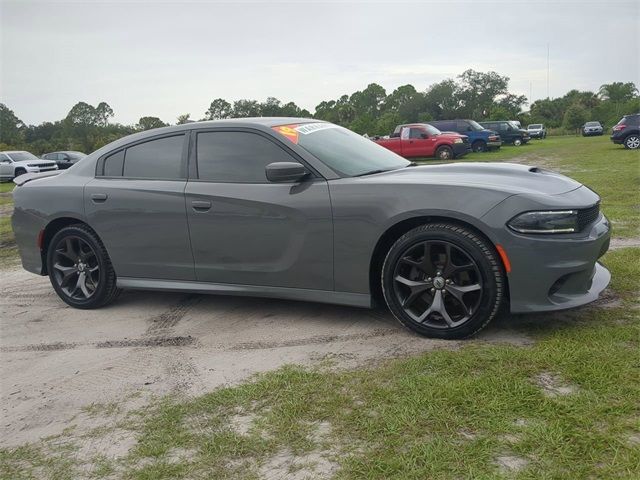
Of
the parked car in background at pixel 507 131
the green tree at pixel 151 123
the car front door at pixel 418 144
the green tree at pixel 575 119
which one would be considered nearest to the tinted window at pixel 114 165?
the green tree at pixel 151 123

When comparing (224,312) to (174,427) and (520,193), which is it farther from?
(520,193)

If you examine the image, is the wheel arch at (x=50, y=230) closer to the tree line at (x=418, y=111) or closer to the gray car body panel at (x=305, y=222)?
the gray car body panel at (x=305, y=222)

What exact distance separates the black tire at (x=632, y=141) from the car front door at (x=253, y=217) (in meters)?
23.0

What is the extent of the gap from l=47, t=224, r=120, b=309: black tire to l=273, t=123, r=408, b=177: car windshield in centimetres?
193

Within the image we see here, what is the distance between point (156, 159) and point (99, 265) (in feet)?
3.47

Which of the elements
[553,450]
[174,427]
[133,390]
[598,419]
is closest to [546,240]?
[598,419]

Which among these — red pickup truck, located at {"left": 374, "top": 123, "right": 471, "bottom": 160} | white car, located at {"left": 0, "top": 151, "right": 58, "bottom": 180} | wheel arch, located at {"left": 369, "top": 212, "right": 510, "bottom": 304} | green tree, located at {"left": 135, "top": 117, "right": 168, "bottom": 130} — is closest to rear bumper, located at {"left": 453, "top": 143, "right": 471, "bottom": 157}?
red pickup truck, located at {"left": 374, "top": 123, "right": 471, "bottom": 160}

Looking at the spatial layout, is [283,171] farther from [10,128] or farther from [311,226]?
[10,128]

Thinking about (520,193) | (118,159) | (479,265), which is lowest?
(479,265)

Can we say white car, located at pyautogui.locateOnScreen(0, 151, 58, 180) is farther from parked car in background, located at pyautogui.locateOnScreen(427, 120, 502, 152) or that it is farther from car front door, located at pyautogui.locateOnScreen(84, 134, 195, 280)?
car front door, located at pyautogui.locateOnScreen(84, 134, 195, 280)

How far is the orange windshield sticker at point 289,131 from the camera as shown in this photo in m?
4.26

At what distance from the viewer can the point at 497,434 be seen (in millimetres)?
2438

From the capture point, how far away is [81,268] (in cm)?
503

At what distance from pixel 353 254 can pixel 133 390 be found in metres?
1.61
